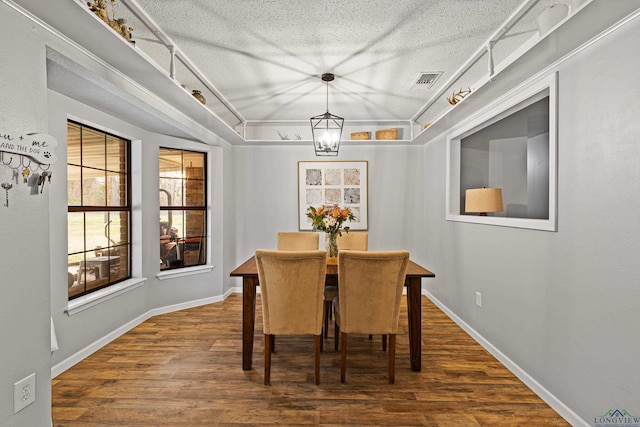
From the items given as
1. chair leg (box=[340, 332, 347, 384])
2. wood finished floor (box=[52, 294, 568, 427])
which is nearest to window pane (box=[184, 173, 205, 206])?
wood finished floor (box=[52, 294, 568, 427])

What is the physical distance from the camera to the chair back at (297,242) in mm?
3887

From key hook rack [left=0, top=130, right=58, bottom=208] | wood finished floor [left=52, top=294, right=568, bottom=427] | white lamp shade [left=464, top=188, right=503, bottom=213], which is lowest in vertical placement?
wood finished floor [left=52, top=294, right=568, bottom=427]

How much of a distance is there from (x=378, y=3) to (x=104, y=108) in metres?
2.48

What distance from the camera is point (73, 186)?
298 cm

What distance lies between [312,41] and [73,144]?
2.24m

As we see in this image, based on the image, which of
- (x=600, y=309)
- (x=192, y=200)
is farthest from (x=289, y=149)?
(x=600, y=309)

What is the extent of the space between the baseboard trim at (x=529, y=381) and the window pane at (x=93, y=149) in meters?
3.97

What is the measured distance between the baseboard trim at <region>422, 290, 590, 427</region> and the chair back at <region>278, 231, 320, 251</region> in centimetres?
180

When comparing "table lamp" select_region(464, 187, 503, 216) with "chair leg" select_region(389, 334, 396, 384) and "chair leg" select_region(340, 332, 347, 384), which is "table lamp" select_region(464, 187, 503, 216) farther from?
"chair leg" select_region(340, 332, 347, 384)

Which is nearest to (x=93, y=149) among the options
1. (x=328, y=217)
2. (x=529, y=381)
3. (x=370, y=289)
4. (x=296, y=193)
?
(x=328, y=217)

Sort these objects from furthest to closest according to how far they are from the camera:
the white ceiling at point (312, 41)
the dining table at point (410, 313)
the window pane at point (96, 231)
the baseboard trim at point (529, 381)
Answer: the window pane at point (96, 231)
the dining table at point (410, 313)
the white ceiling at point (312, 41)
the baseboard trim at point (529, 381)

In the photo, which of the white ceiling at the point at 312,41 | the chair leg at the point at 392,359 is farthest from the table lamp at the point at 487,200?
the chair leg at the point at 392,359

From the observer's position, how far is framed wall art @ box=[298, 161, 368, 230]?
4.99 metres

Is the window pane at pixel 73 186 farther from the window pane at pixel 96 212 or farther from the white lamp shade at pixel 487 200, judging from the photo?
the white lamp shade at pixel 487 200
